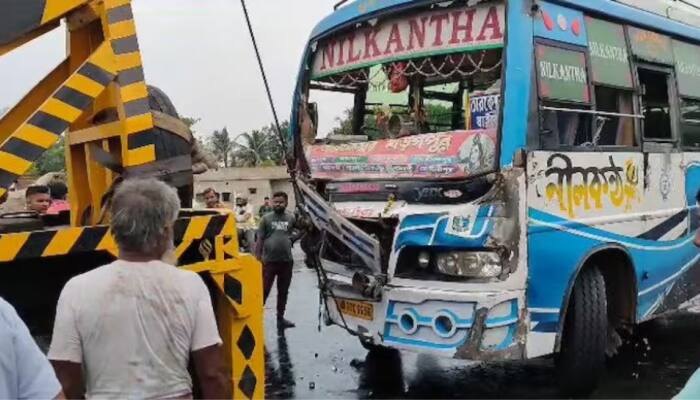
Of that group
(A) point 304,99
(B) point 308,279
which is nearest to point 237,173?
(B) point 308,279

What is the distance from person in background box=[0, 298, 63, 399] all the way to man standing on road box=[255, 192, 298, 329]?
6.42m

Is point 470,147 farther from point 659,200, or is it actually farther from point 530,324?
point 659,200

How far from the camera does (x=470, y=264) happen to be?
4805 millimetres

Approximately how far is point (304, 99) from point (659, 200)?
303cm

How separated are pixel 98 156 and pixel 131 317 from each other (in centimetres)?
183

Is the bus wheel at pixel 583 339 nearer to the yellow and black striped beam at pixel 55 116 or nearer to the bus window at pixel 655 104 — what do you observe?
the bus window at pixel 655 104

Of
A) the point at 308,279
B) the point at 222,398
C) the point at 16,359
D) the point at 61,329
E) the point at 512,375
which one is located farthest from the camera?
the point at 308,279

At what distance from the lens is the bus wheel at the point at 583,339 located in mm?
5156

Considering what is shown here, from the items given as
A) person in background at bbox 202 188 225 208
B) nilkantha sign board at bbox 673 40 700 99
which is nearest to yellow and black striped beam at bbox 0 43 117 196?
nilkantha sign board at bbox 673 40 700 99

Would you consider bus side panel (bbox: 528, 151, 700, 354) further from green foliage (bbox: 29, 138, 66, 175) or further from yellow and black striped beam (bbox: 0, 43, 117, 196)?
green foliage (bbox: 29, 138, 66, 175)

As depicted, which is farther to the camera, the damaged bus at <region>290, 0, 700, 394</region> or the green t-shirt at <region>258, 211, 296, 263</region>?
the green t-shirt at <region>258, 211, 296, 263</region>

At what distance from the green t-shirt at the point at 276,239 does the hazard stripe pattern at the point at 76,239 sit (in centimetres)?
478

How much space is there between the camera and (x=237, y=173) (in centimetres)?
4250

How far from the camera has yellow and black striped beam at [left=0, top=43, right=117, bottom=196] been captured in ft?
11.0
